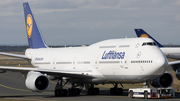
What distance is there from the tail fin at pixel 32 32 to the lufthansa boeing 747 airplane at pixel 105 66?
5590 mm

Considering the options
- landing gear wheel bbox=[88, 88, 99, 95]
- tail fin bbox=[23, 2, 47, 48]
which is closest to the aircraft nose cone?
landing gear wheel bbox=[88, 88, 99, 95]

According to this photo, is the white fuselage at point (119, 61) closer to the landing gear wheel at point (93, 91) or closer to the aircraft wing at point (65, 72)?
the aircraft wing at point (65, 72)

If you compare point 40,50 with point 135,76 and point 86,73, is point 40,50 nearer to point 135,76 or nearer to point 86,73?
point 86,73

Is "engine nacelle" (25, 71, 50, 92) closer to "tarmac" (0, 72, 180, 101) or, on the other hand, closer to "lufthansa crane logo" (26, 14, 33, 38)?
"tarmac" (0, 72, 180, 101)

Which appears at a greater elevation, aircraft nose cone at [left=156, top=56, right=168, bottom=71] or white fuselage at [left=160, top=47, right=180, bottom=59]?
white fuselage at [left=160, top=47, right=180, bottom=59]

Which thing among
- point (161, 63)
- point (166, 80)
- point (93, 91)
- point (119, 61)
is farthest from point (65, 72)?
point (166, 80)

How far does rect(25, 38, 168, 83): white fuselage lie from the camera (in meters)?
28.6

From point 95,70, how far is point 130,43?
16.3 ft

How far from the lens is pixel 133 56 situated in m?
29.8

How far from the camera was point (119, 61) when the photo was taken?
3091cm

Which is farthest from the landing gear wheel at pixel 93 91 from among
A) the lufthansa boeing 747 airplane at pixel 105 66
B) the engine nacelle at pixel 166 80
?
the engine nacelle at pixel 166 80

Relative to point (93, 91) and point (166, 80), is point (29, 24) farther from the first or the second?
point (166, 80)

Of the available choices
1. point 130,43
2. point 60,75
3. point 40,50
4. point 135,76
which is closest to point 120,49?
point 130,43

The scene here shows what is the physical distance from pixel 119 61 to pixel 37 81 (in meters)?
8.59
